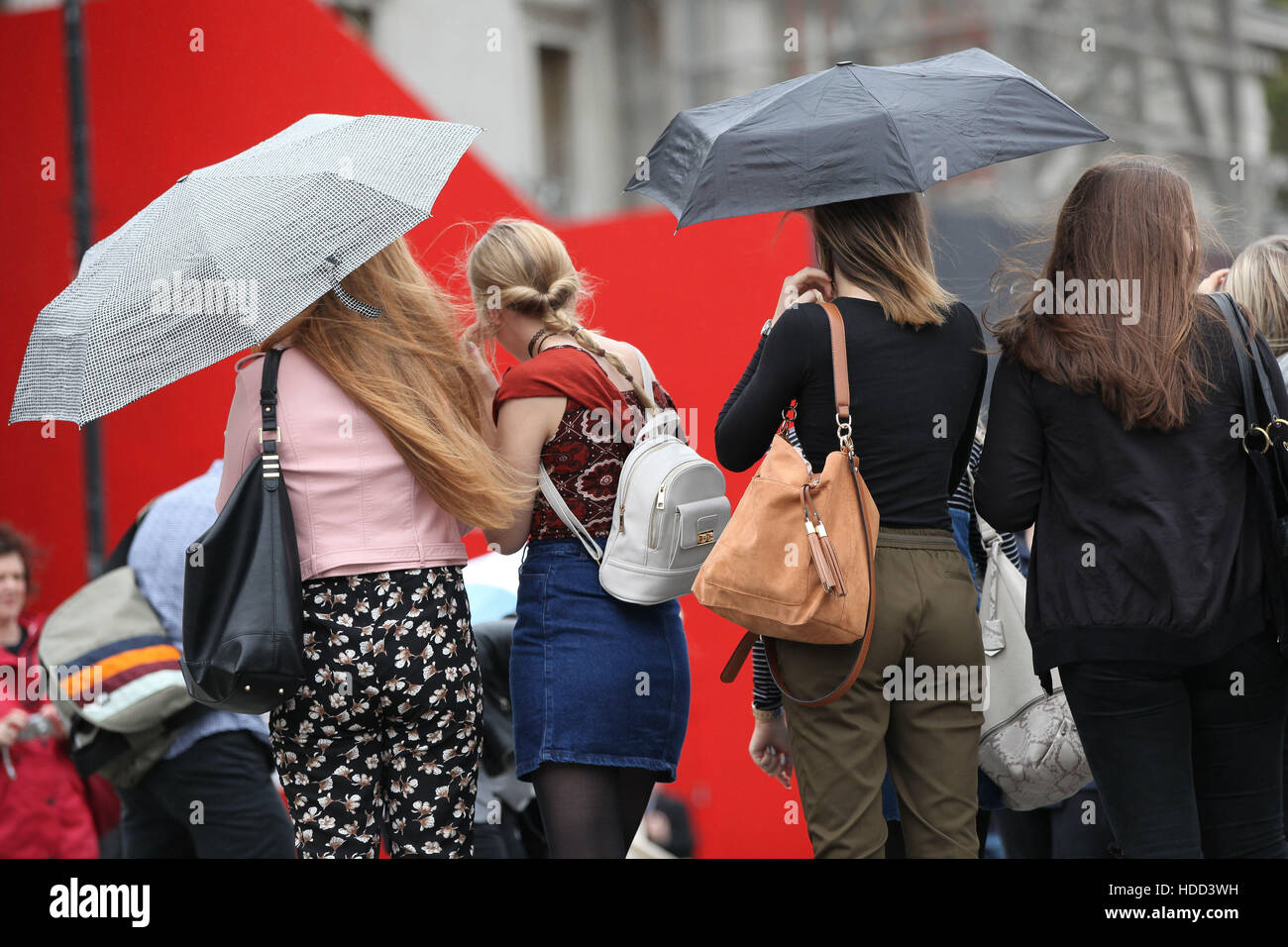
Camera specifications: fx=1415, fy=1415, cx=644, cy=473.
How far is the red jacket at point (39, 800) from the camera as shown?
15.8ft

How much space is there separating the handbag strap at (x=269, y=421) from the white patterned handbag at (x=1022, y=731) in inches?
65.2

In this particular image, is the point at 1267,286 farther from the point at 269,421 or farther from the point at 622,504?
the point at 269,421

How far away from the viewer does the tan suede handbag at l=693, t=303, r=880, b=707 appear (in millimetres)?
2666

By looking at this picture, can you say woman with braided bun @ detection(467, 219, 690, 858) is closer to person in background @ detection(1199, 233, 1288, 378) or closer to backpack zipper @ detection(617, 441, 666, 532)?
backpack zipper @ detection(617, 441, 666, 532)

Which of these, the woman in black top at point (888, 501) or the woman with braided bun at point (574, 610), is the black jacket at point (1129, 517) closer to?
the woman in black top at point (888, 501)

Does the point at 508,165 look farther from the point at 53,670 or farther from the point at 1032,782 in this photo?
the point at 1032,782

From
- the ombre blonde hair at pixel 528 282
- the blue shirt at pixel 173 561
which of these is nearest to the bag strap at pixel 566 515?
the ombre blonde hair at pixel 528 282

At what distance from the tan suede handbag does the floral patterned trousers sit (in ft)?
1.86

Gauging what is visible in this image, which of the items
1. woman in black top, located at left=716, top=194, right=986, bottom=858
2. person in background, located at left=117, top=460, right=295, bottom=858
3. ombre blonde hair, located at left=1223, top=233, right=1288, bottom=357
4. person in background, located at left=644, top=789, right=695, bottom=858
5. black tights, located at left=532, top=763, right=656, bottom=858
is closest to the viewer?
woman in black top, located at left=716, top=194, right=986, bottom=858

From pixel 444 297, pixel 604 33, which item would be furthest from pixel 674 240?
pixel 604 33

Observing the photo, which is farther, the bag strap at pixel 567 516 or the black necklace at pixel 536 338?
the black necklace at pixel 536 338

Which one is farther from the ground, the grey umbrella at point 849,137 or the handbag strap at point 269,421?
the grey umbrella at point 849,137

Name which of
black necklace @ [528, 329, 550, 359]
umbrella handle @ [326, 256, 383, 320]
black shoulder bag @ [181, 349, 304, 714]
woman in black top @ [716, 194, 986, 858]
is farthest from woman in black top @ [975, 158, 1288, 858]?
black shoulder bag @ [181, 349, 304, 714]

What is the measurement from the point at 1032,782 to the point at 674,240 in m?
2.97
